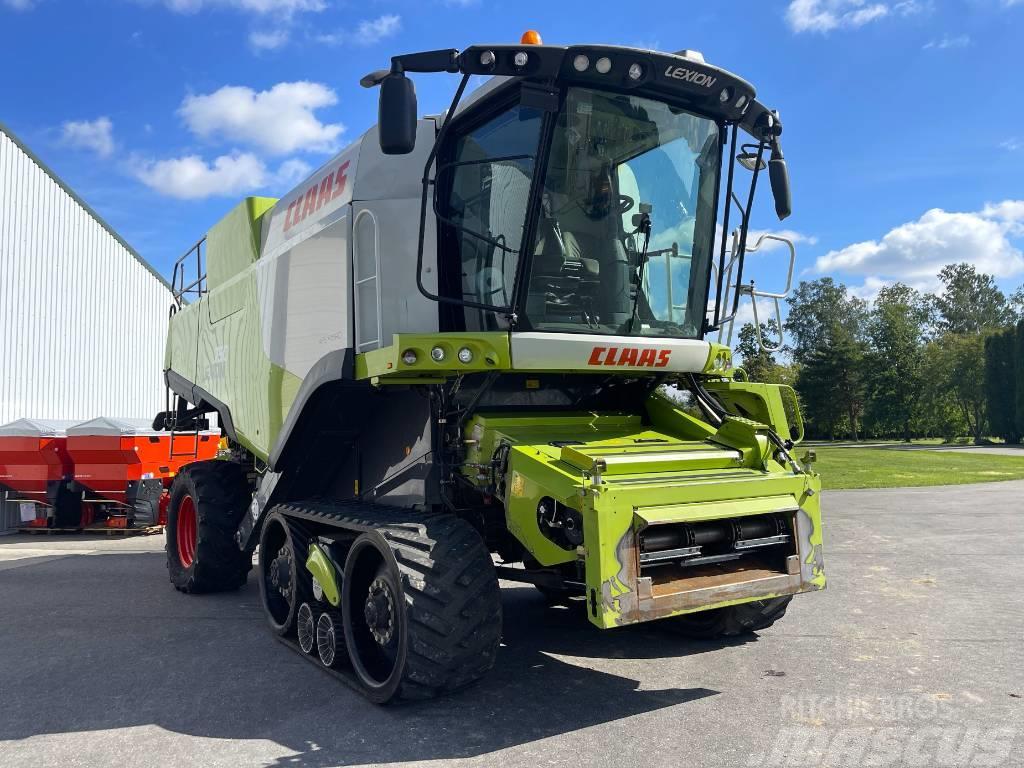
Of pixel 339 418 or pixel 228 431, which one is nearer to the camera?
pixel 339 418

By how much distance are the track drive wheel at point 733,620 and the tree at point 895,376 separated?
62016 mm

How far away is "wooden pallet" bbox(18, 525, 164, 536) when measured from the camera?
13406 millimetres

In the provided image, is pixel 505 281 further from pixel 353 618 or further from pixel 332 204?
pixel 353 618

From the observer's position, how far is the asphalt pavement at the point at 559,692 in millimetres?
4082

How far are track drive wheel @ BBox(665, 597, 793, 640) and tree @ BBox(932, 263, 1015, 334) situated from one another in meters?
72.9

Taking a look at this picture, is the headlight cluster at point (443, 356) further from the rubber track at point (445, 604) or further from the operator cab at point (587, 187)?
the rubber track at point (445, 604)

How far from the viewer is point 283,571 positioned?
6.27m

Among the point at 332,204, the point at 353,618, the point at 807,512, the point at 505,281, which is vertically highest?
the point at 332,204

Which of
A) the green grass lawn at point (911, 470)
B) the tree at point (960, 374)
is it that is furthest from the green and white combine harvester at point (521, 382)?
the tree at point (960, 374)

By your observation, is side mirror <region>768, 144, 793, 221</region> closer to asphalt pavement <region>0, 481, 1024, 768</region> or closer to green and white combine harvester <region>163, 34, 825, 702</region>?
green and white combine harvester <region>163, 34, 825, 702</region>

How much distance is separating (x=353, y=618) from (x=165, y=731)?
3.85 feet

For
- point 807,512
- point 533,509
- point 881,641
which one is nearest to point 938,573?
point 881,641

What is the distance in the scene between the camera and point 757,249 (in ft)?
19.4

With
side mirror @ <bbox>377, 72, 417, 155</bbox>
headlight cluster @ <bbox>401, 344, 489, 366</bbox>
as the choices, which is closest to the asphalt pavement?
headlight cluster @ <bbox>401, 344, 489, 366</bbox>
